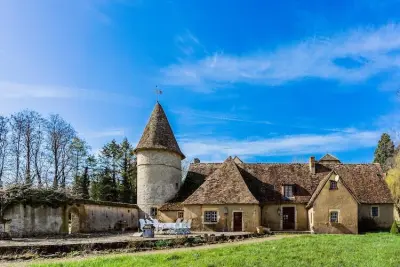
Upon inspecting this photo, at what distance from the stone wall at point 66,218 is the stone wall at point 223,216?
5.70 meters

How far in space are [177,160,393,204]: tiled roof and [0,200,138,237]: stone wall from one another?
5.90 metres

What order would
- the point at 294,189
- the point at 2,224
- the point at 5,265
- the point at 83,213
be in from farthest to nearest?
the point at 294,189, the point at 83,213, the point at 2,224, the point at 5,265

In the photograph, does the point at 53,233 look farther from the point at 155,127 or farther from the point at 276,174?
the point at 276,174

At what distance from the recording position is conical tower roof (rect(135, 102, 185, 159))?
111 feet

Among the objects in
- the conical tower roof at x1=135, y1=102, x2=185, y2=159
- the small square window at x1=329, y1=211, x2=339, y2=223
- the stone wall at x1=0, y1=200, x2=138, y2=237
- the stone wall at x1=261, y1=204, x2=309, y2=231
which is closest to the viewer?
the stone wall at x1=0, y1=200, x2=138, y2=237

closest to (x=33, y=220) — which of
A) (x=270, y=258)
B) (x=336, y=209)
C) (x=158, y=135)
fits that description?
(x=158, y=135)

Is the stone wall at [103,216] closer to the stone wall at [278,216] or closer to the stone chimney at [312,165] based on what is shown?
the stone wall at [278,216]

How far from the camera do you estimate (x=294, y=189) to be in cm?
3269

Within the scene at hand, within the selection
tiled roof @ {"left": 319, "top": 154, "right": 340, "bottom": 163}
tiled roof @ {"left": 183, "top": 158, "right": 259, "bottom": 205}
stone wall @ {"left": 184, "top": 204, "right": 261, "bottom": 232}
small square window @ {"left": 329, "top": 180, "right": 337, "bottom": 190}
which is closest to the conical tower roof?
tiled roof @ {"left": 183, "top": 158, "right": 259, "bottom": 205}

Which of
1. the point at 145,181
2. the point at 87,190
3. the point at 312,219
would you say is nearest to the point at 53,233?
the point at 145,181

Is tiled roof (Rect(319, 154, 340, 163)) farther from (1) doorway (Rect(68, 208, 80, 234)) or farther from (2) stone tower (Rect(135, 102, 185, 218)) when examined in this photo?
(1) doorway (Rect(68, 208, 80, 234))

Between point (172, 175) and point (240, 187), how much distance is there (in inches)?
271

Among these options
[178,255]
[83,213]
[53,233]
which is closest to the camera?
[178,255]

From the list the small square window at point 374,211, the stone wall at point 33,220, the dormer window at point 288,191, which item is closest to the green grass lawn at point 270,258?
the stone wall at point 33,220
